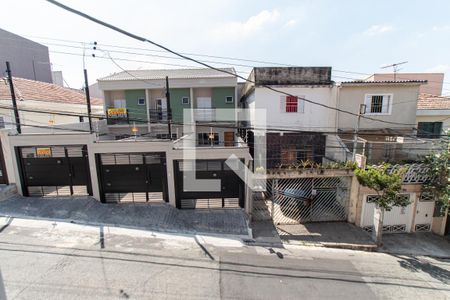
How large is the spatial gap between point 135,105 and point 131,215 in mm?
10951

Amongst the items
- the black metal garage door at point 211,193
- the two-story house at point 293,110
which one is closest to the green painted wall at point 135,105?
the two-story house at point 293,110

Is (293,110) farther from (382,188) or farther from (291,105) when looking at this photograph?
(382,188)

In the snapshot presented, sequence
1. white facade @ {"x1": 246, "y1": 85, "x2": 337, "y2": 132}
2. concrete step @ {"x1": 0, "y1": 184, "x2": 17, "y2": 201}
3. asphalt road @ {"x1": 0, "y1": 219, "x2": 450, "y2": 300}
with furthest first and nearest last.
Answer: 1. white facade @ {"x1": 246, "y1": 85, "x2": 337, "y2": 132}
2. concrete step @ {"x1": 0, "y1": 184, "x2": 17, "y2": 201}
3. asphalt road @ {"x1": 0, "y1": 219, "x2": 450, "y2": 300}

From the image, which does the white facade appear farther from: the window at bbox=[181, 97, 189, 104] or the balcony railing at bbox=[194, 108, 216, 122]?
the window at bbox=[181, 97, 189, 104]

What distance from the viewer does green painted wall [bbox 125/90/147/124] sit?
1694 centimetres

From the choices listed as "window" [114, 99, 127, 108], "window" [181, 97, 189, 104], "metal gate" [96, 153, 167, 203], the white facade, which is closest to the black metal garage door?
"metal gate" [96, 153, 167, 203]

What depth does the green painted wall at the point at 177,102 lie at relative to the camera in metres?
16.8

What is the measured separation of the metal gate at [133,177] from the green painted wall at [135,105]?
8173mm

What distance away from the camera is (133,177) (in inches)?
374

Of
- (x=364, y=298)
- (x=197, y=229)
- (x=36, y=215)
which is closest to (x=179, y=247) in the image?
(x=197, y=229)

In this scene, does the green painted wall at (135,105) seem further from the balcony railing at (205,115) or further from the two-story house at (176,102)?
the balcony railing at (205,115)

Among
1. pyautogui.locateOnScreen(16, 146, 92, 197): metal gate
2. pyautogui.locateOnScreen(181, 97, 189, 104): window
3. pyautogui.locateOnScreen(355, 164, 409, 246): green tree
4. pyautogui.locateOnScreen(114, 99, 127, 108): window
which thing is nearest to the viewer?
pyautogui.locateOnScreen(355, 164, 409, 246): green tree

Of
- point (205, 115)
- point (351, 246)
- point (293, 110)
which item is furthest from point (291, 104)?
point (351, 246)

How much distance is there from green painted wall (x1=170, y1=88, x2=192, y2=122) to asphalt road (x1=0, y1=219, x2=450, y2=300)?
1080cm
